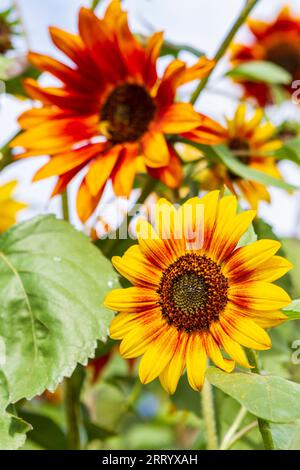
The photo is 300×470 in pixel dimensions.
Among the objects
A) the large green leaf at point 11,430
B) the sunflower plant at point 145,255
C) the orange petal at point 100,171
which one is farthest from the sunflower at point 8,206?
the large green leaf at point 11,430

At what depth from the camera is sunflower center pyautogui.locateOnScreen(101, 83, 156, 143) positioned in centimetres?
59

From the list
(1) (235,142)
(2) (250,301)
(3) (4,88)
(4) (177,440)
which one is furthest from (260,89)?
(2) (250,301)

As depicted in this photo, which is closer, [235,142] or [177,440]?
[235,142]

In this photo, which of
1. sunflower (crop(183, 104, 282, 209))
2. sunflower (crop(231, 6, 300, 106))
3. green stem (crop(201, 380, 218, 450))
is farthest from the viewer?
sunflower (crop(231, 6, 300, 106))

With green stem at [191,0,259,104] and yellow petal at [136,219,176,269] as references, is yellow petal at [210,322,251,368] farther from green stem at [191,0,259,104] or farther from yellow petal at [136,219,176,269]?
green stem at [191,0,259,104]

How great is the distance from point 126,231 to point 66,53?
138 mm

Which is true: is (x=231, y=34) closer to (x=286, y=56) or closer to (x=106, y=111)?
(x=106, y=111)

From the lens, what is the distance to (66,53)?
574mm

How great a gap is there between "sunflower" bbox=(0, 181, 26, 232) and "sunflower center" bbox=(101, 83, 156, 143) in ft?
0.61

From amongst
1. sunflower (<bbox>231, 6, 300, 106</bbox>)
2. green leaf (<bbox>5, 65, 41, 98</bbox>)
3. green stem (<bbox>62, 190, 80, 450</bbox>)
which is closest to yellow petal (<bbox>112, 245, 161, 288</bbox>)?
green stem (<bbox>62, 190, 80, 450</bbox>)

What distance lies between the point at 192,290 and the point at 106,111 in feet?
0.85

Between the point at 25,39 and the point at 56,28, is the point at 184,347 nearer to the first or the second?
the point at 56,28

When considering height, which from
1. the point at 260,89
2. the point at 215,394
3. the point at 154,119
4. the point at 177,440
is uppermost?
the point at 154,119

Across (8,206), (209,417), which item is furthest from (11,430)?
(8,206)
